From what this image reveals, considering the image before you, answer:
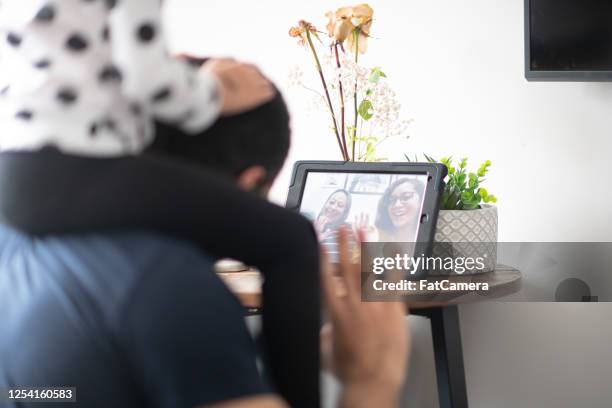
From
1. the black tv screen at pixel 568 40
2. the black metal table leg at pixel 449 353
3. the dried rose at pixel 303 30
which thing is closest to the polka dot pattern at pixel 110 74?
the black metal table leg at pixel 449 353

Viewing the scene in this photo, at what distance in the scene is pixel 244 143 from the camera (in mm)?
400

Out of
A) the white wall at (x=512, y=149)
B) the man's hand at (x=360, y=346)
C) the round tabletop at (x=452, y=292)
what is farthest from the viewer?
the white wall at (x=512, y=149)

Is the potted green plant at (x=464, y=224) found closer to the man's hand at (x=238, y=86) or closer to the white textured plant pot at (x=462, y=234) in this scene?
the white textured plant pot at (x=462, y=234)

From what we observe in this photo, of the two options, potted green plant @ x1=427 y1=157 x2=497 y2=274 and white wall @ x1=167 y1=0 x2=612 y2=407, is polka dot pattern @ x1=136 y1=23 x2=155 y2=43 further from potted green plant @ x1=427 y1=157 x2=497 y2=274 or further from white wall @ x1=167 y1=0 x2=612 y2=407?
white wall @ x1=167 y1=0 x2=612 y2=407

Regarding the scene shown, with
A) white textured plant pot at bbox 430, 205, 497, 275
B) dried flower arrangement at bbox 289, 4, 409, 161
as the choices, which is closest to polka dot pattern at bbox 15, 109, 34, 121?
white textured plant pot at bbox 430, 205, 497, 275

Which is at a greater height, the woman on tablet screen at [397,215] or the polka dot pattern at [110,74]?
the polka dot pattern at [110,74]

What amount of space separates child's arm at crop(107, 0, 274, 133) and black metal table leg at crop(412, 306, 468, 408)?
1.02m

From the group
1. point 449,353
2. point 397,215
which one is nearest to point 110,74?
point 397,215

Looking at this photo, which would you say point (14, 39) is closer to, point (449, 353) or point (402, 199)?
point (402, 199)

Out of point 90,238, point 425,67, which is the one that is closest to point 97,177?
point 90,238

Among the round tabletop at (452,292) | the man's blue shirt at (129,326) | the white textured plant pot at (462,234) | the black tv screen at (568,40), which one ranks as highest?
the black tv screen at (568,40)

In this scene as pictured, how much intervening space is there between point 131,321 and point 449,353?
3.56ft

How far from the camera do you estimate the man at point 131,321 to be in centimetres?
35

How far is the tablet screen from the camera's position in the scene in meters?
1.26
